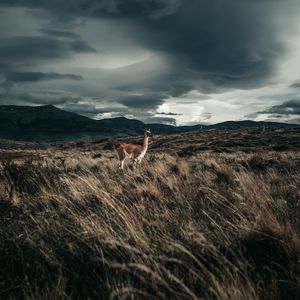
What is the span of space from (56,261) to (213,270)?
1316 millimetres

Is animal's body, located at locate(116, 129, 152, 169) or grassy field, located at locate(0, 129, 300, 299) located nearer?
grassy field, located at locate(0, 129, 300, 299)

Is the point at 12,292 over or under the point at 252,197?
under

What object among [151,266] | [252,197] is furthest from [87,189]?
[151,266]

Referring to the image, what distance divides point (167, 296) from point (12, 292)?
116 cm

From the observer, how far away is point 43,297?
2.70 meters

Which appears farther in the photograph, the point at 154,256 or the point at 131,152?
the point at 131,152

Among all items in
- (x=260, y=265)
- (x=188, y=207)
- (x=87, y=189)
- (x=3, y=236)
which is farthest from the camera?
(x=87, y=189)

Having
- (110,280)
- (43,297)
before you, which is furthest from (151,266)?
(43,297)

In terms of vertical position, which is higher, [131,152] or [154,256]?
[154,256]

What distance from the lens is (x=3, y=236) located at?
4.10m

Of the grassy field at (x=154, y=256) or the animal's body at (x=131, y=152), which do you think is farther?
the animal's body at (x=131, y=152)

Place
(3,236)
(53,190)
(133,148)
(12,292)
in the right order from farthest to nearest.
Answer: (133,148) < (53,190) < (3,236) < (12,292)

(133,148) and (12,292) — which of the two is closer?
(12,292)

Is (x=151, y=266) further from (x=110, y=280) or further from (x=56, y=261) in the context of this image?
(x=56, y=261)
